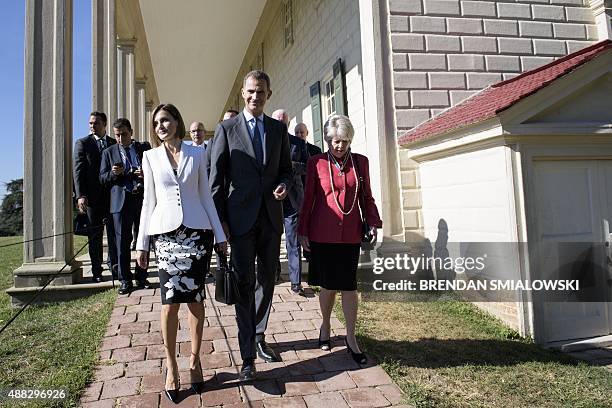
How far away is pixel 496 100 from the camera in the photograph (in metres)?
4.48

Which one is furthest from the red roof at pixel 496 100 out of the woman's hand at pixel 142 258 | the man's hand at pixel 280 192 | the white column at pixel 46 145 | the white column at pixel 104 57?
the white column at pixel 104 57

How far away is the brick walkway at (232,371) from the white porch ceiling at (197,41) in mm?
9537

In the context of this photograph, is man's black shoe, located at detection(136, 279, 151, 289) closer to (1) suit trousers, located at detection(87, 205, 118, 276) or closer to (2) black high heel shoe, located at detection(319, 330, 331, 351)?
(1) suit trousers, located at detection(87, 205, 118, 276)

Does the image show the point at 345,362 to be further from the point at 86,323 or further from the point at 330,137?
the point at 86,323

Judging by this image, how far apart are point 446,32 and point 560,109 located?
2443 mm

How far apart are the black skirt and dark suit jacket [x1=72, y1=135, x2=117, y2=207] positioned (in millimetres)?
2945

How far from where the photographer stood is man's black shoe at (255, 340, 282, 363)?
3164mm

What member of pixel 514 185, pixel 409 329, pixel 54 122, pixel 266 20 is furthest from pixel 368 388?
pixel 266 20

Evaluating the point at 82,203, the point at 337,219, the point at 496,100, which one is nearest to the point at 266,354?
the point at 337,219

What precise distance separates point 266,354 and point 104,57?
23.5ft

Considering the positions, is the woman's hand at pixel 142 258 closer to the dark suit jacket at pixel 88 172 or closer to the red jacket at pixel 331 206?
the red jacket at pixel 331 206

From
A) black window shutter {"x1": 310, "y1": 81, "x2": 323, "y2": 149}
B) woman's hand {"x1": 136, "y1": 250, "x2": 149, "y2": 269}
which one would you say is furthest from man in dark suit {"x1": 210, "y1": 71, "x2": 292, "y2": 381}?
black window shutter {"x1": 310, "y1": 81, "x2": 323, "y2": 149}

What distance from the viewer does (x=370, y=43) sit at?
231 inches

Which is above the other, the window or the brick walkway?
the window
